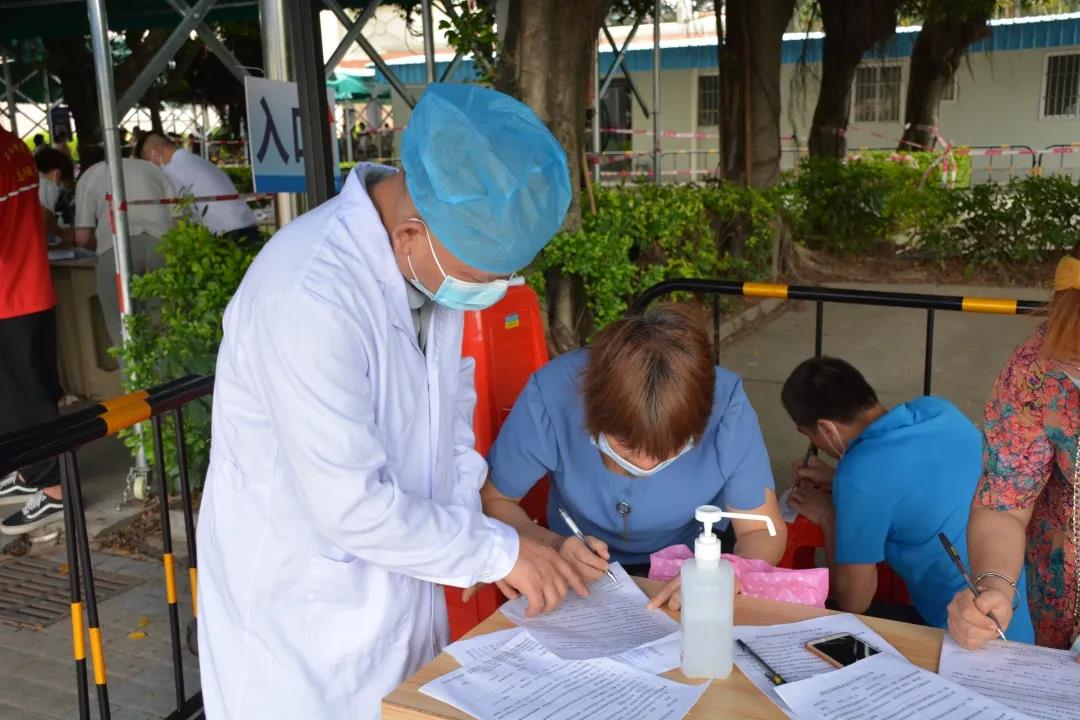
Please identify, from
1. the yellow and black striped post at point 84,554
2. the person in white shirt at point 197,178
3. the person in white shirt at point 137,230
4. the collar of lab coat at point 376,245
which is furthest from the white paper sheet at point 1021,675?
the person in white shirt at point 197,178

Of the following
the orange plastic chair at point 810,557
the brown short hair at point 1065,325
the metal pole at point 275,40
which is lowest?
the orange plastic chair at point 810,557

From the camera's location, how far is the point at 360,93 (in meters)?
22.6

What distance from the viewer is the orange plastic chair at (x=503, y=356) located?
9.64ft

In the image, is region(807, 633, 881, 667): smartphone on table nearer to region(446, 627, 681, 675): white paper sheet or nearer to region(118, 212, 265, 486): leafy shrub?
region(446, 627, 681, 675): white paper sheet

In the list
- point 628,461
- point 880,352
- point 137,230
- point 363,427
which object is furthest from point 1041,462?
point 880,352

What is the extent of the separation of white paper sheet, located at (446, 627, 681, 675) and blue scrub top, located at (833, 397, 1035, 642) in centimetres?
104

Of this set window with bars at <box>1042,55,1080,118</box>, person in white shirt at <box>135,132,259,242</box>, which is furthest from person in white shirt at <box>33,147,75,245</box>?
window with bars at <box>1042,55,1080,118</box>

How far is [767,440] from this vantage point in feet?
19.4

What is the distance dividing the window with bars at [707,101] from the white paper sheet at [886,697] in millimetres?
23841

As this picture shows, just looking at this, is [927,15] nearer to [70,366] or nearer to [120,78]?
[120,78]

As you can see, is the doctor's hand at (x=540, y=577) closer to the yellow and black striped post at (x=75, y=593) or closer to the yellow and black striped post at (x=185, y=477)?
the yellow and black striped post at (x=75, y=593)

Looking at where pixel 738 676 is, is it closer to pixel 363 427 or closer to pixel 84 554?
pixel 363 427

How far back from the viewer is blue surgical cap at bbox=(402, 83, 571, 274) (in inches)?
60.4

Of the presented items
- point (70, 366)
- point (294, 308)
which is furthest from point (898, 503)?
point (70, 366)
